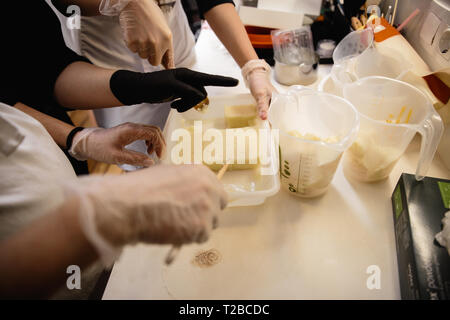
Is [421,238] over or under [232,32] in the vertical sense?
under

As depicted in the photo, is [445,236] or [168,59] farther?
[168,59]

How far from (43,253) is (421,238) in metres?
0.71

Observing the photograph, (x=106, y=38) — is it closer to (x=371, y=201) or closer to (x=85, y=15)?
(x=85, y=15)

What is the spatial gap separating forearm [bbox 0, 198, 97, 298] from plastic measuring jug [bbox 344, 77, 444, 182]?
0.67 meters

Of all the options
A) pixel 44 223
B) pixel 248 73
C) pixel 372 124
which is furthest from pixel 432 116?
pixel 44 223

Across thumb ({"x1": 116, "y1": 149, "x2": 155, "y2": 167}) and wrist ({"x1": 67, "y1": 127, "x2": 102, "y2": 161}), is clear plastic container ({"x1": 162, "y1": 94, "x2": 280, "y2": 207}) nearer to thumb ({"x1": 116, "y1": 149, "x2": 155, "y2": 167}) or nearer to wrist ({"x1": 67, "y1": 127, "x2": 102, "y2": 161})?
thumb ({"x1": 116, "y1": 149, "x2": 155, "y2": 167})

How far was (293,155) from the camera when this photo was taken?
0.67 metres

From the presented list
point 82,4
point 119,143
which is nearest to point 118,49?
point 82,4

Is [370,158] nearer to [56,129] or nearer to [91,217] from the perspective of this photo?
[91,217]

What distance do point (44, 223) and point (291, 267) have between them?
1.75ft

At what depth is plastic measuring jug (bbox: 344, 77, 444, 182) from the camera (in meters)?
0.63

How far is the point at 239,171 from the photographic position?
86cm

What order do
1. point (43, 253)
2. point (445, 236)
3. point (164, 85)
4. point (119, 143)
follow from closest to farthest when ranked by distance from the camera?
point (43, 253), point (445, 236), point (164, 85), point (119, 143)

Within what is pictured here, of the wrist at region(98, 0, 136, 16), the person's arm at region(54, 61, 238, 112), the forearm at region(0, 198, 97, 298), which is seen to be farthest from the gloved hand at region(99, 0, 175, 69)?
the forearm at region(0, 198, 97, 298)
